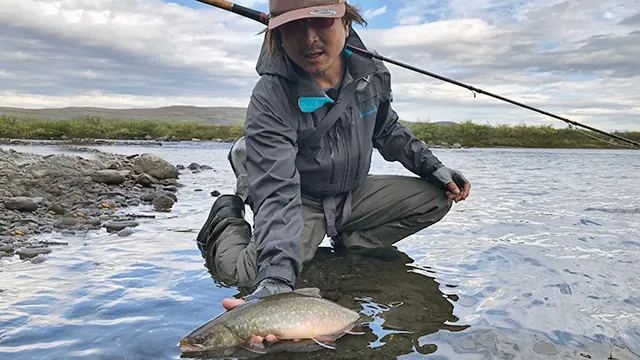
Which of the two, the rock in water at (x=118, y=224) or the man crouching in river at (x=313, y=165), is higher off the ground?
the man crouching in river at (x=313, y=165)

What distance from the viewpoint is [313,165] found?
12.2 feet

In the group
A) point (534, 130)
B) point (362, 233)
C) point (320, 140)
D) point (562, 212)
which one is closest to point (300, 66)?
point (320, 140)

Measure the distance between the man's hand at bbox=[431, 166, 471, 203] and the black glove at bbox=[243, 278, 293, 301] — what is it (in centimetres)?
194

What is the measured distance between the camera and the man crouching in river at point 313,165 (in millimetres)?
3125

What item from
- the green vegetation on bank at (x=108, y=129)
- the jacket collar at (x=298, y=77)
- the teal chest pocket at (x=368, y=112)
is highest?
the jacket collar at (x=298, y=77)

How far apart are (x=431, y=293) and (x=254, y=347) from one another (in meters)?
1.37

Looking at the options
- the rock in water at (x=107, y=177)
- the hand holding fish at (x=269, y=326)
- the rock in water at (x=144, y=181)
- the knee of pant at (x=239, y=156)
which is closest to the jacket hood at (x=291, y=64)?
the knee of pant at (x=239, y=156)

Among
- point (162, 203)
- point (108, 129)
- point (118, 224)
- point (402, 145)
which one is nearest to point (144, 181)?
point (162, 203)

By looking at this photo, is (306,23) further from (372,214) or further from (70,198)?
(70,198)

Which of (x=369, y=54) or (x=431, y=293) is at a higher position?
(x=369, y=54)

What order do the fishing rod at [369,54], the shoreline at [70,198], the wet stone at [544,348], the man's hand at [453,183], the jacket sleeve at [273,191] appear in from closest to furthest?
1. the wet stone at [544,348]
2. the jacket sleeve at [273,191]
3. the fishing rod at [369,54]
4. the man's hand at [453,183]
5. the shoreline at [70,198]

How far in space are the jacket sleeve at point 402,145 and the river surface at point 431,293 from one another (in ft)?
2.37

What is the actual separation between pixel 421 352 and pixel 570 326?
2.92 feet

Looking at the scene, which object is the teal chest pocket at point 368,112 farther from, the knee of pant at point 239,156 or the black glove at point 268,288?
the black glove at point 268,288
